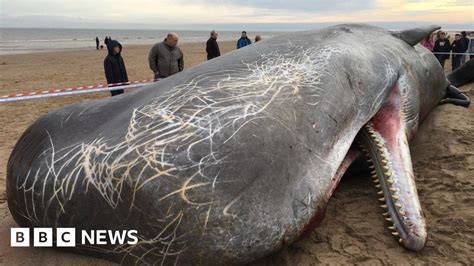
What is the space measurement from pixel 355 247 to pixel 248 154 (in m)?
1.39

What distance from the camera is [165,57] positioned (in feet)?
31.8

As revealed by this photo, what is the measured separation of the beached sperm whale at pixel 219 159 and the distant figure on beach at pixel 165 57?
5334mm

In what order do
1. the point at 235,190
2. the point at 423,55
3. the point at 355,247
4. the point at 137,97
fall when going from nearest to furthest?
the point at 235,190, the point at 355,247, the point at 137,97, the point at 423,55

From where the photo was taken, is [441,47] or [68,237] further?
[441,47]

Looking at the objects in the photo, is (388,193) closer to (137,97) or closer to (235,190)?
(235,190)

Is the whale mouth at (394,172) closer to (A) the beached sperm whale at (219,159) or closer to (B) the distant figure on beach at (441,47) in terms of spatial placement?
(A) the beached sperm whale at (219,159)

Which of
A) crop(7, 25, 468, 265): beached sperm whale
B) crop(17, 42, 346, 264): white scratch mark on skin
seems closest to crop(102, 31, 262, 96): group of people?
crop(7, 25, 468, 265): beached sperm whale

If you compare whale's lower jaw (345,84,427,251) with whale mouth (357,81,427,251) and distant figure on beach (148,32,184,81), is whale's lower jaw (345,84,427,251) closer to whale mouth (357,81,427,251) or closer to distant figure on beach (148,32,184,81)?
whale mouth (357,81,427,251)

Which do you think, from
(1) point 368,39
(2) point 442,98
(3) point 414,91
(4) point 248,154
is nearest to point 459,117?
(2) point 442,98

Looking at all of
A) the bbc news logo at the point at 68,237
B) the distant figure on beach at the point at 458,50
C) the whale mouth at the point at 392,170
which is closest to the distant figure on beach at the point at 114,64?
the bbc news logo at the point at 68,237

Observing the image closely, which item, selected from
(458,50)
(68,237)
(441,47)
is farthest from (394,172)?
(458,50)

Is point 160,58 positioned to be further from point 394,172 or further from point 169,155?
point 169,155

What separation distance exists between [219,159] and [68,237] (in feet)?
4.58

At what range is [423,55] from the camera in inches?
261
